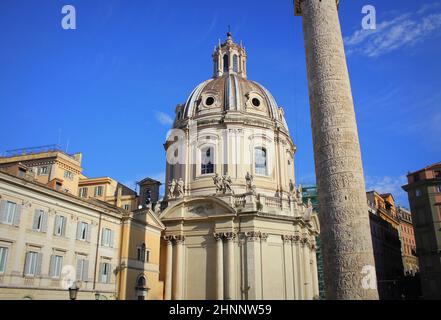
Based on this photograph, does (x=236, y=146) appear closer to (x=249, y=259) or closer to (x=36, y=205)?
(x=249, y=259)

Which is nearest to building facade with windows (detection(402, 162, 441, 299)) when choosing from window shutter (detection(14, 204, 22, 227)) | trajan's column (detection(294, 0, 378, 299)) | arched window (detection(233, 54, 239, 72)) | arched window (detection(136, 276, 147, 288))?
arched window (detection(233, 54, 239, 72))

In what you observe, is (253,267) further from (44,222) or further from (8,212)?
(8,212)

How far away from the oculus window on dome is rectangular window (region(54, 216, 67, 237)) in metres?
19.7

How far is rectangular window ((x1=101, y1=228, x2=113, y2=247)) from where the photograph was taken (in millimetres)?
27375

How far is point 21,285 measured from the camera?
840 inches

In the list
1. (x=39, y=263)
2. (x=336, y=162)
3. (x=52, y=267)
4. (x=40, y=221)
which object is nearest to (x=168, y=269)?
(x=52, y=267)

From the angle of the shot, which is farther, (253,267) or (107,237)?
(253,267)

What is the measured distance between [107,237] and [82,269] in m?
2.96

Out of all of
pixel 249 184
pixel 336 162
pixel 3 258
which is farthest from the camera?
pixel 249 184

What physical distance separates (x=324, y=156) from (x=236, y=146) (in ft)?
70.9

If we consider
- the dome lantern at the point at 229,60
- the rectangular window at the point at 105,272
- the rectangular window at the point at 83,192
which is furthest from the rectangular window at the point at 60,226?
the dome lantern at the point at 229,60

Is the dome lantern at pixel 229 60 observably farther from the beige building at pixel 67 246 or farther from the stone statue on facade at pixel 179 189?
the beige building at pixel 67 246

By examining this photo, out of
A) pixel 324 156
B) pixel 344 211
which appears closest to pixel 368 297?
pixel 344 211

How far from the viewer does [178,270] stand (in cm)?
3522
